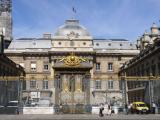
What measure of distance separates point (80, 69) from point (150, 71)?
20.9 meters

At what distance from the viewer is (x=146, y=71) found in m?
56.7

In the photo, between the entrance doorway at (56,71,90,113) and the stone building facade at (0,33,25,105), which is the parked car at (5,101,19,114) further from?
the entrance doorway at (56,71,90,113)

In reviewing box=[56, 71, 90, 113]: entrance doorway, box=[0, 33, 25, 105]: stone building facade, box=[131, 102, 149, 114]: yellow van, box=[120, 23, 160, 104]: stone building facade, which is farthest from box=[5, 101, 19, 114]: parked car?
box=[131, 102, 149, 114]: yellow van

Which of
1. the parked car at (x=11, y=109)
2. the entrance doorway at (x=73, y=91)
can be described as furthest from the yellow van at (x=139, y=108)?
the parked car at (x=11, y=109)

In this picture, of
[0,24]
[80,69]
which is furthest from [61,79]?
[0,24]

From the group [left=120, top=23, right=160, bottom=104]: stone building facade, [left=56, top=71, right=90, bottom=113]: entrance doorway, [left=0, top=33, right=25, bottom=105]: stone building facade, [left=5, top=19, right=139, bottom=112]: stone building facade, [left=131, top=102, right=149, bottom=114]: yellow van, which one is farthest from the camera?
[left=5, top=19, right=139, bottom=112]: stone building facade

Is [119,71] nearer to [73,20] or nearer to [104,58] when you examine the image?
[104,58]

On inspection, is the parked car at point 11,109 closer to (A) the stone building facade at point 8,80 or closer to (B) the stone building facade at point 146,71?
(A) the stone building facade at point 8,80

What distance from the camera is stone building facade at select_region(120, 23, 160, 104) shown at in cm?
4528

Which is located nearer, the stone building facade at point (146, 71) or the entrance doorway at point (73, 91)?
the entrance doorway at point (73, 91)

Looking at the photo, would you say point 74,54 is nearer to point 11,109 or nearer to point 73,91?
point 11,109

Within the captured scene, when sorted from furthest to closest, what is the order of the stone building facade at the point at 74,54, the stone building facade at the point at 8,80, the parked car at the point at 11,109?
the stone building facade at the point at 74,54 < the parked car at the point at 11,109 < the stone building facade at the point at 8,80

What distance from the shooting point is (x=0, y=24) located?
305 ft

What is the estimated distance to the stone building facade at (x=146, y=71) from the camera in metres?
45.3
